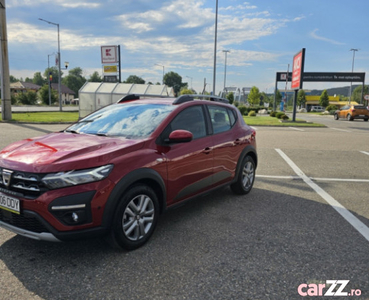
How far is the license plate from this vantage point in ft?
9.25

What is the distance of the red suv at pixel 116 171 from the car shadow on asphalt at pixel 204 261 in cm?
33

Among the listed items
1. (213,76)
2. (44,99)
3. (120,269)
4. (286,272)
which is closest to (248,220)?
(286,272)

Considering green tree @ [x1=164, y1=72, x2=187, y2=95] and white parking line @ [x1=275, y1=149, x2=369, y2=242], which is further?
green tree @ [x1=164, y1=72, x2=187, y2=95]

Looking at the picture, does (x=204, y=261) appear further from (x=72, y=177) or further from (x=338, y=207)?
(x=338, y=207)

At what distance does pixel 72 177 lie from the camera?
2.75m

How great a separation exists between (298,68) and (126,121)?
78.5 feet

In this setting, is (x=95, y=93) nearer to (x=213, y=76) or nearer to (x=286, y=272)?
(x=213, y=76)

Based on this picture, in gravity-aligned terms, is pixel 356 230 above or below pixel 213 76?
below

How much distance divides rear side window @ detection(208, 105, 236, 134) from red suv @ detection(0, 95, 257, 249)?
29mm

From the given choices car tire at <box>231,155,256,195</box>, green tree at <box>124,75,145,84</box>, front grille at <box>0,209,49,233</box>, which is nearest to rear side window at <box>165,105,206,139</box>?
car tire at <box>231,155,256,195</box>

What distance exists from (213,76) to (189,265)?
30383mm

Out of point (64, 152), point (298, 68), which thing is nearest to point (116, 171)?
point (64, 152)

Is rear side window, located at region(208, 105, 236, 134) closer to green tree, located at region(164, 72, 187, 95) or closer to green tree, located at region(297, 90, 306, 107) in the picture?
green tree, located at region(297, 90, 306, 107)

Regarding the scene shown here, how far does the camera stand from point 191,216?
4305 mm
